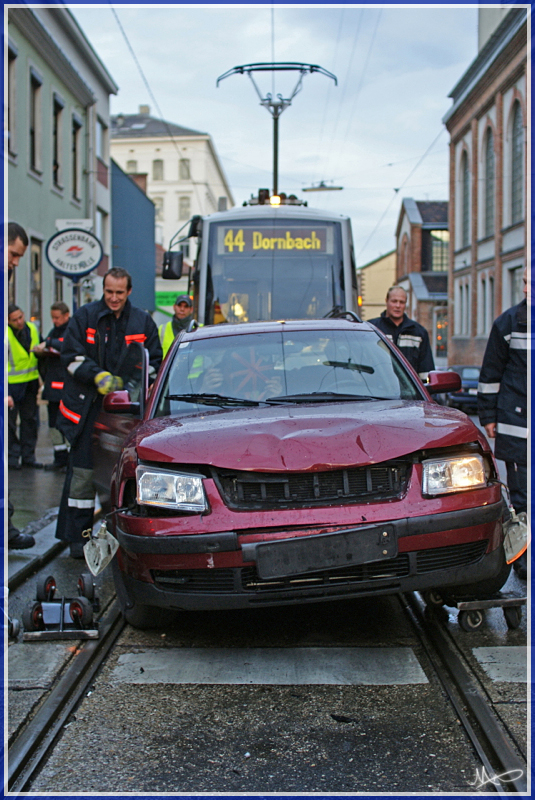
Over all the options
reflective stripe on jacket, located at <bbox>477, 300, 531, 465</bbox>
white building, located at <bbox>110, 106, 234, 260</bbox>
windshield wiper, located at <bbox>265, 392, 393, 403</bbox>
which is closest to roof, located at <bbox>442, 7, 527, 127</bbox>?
reflective stripe on jacket, located at <bbox>477, 300, 531, 465</bbox>

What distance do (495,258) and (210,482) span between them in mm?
37316

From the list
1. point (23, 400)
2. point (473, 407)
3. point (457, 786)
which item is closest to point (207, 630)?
point (457, 786)

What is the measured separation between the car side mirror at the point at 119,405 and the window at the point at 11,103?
15.5 metres

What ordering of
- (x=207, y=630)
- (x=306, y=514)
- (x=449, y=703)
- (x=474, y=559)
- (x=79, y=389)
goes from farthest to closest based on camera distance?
(x=79, y=389) < (x=207, y=630) < (x=474, y=559) < (x=306, y=514) < (x=449, y=703)

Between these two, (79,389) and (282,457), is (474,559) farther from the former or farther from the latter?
(79,389)

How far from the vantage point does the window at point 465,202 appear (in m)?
45.5

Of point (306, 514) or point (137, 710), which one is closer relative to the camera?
point (137, 710)

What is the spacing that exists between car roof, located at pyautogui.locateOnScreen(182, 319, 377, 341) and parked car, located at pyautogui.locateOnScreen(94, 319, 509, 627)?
49.9 inches

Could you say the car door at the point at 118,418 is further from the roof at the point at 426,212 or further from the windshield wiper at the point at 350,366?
the roof at the point at 426,212

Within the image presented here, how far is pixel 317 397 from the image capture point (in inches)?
189

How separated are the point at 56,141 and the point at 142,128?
204 feet

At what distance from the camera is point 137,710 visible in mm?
3510

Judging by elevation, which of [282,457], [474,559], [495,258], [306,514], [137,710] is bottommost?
[137,710]

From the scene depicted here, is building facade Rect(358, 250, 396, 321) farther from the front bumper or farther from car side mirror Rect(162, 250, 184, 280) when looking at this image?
the front bumper
